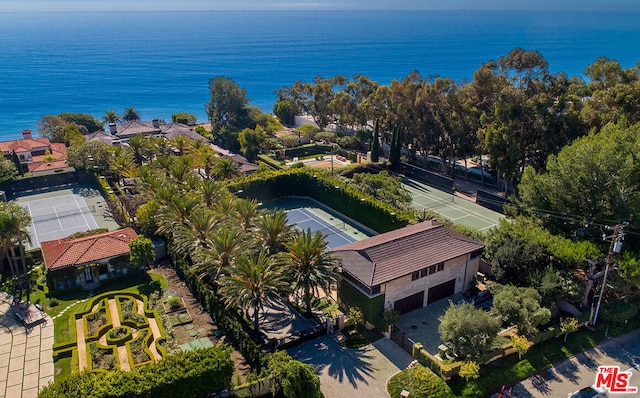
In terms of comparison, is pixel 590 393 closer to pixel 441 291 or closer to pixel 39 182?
pixel 441 291

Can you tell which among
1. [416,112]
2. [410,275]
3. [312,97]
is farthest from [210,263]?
[312,97]

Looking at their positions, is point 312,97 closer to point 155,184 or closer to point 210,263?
point 155,184

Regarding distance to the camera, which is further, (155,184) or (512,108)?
(512,108)

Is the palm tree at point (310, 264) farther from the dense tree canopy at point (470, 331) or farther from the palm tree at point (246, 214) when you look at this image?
the dense tree canopy at point (470, 331)

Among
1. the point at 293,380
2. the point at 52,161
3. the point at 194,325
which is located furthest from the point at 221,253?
the point at 52,161

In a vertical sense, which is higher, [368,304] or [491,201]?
[368,304]

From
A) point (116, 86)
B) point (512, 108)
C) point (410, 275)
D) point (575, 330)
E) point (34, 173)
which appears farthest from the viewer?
point (116, 86)
